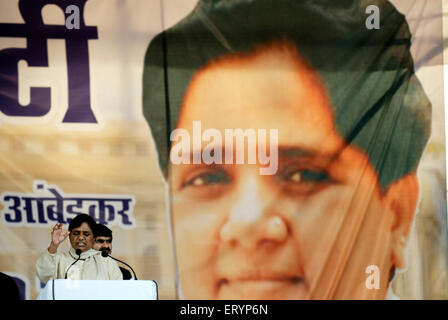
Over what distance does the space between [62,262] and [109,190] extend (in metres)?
0.46

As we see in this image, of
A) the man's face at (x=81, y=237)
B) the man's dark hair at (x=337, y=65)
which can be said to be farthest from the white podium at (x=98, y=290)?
the man's dark hair at (x=337, y=65)

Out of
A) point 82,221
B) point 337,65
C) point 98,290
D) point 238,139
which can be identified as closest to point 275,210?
point 238,139

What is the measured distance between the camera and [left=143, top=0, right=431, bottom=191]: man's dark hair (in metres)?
4.64

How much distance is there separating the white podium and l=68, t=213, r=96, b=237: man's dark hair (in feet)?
4.28

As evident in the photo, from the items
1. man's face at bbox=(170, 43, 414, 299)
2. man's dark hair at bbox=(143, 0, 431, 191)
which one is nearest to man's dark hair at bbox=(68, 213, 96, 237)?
man's face at bbox=(170, 43, 414, 299)

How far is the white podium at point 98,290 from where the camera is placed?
3152mm

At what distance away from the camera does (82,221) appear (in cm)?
455

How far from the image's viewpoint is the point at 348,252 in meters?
4.62

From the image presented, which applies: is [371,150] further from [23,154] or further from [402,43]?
[23,154]

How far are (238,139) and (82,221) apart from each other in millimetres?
967

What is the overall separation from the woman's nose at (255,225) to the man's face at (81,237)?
0.73 metres

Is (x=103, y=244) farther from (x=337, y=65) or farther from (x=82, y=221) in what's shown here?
(x=337, y=65)

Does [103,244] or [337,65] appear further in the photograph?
[337,65]
